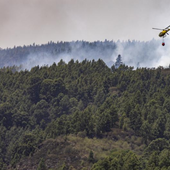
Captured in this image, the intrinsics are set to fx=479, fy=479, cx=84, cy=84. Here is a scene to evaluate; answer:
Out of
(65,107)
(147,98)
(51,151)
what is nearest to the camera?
(51,151)

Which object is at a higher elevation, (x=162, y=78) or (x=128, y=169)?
(x=162, y=78)

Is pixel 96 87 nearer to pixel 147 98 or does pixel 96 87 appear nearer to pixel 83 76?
pixel 83 76

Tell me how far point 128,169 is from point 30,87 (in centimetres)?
9011

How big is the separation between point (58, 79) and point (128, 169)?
87.9m

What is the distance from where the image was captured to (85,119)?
13225 centimetres

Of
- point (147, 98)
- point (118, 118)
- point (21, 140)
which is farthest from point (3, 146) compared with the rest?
point (147, 98)

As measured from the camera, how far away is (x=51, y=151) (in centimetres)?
12206

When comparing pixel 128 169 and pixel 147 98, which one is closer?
pixel 128 169

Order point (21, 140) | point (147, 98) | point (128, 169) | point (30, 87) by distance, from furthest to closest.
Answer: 1. point (30, 87)
2. point (147, 98)
3. point (21, 140)
4. point (128, 169)

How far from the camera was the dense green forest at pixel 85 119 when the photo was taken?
373ft

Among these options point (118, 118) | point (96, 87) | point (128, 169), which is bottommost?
point (128, 169)

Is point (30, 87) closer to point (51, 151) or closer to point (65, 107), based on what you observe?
point (65, 107)

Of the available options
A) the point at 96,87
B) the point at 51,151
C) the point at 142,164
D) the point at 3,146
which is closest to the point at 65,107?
the point at 96,87

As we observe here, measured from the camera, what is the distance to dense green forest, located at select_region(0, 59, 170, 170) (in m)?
114
